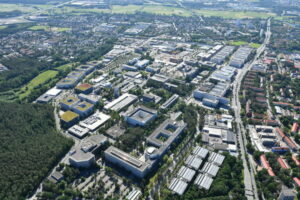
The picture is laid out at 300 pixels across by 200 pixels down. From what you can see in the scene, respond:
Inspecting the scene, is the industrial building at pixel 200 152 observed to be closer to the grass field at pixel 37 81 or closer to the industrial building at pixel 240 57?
the industrial building at pixel 240 57

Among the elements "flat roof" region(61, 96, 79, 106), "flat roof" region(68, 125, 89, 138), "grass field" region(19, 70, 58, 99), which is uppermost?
"flat roof" region(61, 96, 79, 106)

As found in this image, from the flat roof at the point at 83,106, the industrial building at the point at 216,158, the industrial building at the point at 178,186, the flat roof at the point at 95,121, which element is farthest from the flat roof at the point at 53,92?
the industrial building at the point at 216,158

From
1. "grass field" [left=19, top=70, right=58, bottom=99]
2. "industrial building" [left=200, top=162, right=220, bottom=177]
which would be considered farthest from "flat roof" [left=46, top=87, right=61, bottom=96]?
"industrial building" [left=200, top=162, right=220, bottom=177]

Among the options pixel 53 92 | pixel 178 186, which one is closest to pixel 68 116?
pixel 53 92

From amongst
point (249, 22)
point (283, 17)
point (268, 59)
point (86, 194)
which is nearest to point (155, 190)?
point (86, 194)

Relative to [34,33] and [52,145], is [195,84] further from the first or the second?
[34,33]

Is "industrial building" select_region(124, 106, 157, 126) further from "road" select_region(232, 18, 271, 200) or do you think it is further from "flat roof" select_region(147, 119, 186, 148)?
"road" select_region(232, 18, 271, 200)
